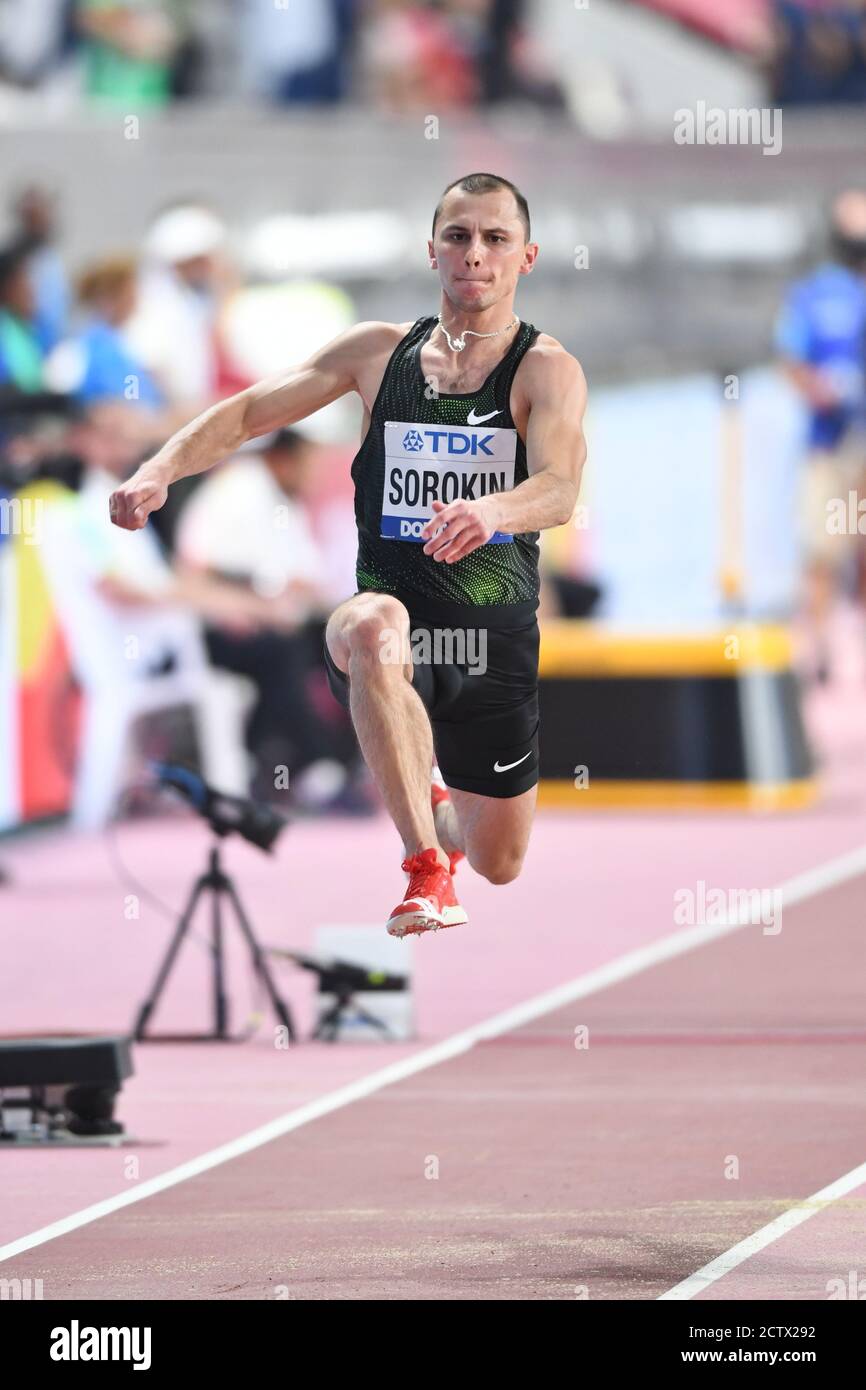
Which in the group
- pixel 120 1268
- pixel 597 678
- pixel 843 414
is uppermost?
pixel 843 414

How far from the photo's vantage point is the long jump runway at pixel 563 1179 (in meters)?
7.15

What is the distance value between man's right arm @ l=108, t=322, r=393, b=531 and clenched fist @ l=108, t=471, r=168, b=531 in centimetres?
31

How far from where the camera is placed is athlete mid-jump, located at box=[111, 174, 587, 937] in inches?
289

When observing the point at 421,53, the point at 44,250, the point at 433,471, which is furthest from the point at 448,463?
the point at 421,53

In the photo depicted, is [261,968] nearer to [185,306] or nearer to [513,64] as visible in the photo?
[185,306]

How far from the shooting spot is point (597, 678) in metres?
16.8

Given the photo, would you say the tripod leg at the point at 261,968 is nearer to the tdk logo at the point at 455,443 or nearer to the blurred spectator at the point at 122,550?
the tdk logo at the point at 455,443

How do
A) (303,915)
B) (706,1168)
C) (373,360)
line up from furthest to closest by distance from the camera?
1. (303,915)
2. (706,1168)
3. (373,360)

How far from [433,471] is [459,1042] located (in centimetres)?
359

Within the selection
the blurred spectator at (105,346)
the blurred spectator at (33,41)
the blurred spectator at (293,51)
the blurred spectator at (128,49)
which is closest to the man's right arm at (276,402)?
the blurred spectator at (105,346)

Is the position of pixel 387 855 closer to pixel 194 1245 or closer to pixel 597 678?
pixel 597 678

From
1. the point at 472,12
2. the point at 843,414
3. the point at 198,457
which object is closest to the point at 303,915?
the point at 198,457

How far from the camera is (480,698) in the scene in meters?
8.22

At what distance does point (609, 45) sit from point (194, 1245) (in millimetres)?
16300
